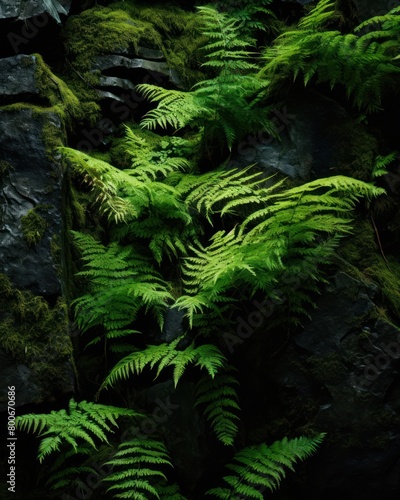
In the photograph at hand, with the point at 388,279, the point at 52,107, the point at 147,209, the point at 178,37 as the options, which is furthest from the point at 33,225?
the point at 178,37

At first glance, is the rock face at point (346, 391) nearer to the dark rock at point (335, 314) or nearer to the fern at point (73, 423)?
the dark rock at point (335, 314)

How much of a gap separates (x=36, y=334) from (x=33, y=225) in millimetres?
855

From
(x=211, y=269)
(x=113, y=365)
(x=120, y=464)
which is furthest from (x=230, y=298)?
(x=120, y=464)

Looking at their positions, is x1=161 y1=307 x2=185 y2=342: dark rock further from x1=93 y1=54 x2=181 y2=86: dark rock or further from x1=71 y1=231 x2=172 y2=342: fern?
x1=93 y1=54 x2=181 y2=86: dark rock

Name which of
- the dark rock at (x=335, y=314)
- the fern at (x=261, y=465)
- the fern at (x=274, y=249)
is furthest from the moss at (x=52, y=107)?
the fern at (x=261, y=465)

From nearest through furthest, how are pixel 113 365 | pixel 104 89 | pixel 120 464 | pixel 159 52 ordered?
pixel 120 464 < pixel 113 365 < pixel 104 89 < pixel 159 52

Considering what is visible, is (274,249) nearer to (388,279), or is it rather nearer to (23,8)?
(388,279)

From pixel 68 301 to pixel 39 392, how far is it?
0.73 metres

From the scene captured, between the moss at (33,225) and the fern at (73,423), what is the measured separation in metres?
1.26

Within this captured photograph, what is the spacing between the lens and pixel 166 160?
14.3 ft

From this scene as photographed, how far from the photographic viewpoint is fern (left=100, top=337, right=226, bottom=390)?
3.21m

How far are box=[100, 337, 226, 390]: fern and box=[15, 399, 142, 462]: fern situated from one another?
20cm

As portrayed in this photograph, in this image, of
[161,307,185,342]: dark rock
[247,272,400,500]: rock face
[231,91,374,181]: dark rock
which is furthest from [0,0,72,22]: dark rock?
[247,272,400,500]: rock face

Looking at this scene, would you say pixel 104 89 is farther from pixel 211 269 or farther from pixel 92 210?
pixel 211 269
